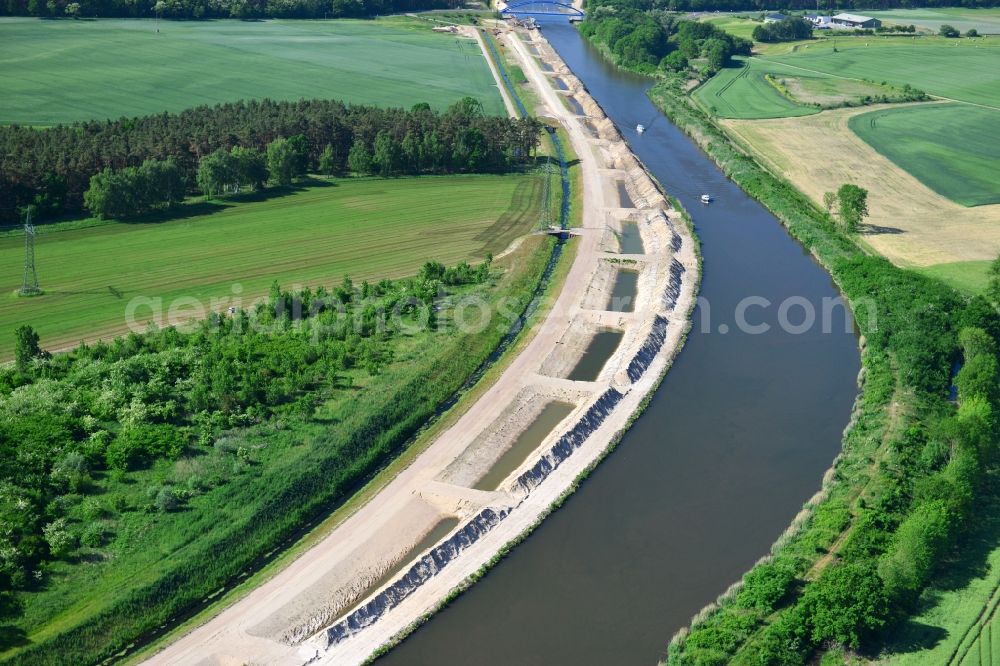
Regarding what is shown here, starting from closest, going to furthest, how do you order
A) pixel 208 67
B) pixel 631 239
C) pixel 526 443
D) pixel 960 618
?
1. pixel 960 618
2. pixel 526 443
3. pixel 631 239
4. pixel 208 67

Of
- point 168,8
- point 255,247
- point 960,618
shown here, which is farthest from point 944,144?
point 168,8

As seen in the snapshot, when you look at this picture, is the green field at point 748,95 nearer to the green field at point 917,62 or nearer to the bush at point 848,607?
the green field at point 917,62

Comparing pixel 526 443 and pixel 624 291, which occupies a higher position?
pixel 624 291

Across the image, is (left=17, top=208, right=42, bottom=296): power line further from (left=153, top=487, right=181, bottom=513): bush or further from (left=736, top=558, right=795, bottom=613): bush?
(left=736, top=558, right=795, bottom=613): bush

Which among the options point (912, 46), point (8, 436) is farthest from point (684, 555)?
point (912, 46)

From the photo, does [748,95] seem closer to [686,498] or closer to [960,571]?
[686,498]

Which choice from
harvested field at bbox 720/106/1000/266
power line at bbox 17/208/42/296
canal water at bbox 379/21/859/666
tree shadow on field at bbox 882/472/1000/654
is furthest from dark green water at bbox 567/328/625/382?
power line at bbox 17/208/42/296

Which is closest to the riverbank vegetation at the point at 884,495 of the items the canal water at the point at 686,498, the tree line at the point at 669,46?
the canal water at the point at 686,498
